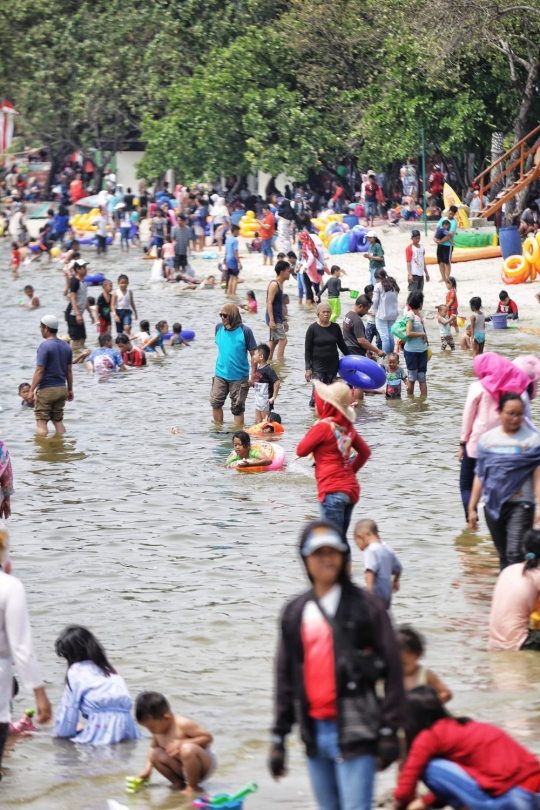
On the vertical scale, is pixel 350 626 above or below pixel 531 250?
below

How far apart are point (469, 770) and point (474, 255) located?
27.2 metres

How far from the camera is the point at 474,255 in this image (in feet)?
105

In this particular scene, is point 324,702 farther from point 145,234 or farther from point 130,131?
point 130,131

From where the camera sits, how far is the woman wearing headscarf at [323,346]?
52.0 feet

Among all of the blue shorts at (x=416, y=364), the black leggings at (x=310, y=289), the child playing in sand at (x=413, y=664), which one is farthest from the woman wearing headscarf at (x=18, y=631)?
the black leggings at (x=310, y=289)

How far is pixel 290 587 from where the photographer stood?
10.5 m

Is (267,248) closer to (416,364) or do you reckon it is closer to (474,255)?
(474,255)

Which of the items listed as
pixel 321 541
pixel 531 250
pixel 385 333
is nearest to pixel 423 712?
pixel 321 541

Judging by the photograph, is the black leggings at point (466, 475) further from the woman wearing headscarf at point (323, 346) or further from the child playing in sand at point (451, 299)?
the child playing in sand at point (451, 299)

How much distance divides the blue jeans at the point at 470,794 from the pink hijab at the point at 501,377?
4.27 meters

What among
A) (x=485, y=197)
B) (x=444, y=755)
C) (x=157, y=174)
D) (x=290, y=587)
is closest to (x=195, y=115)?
(x=157, y=174)

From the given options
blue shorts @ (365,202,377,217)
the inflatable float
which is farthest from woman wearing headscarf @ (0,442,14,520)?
blue shorts @ (365,202,377,217)

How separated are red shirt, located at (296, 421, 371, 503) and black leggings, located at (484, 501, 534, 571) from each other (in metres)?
0.91

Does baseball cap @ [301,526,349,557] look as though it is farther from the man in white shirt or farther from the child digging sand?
the man in white shirt
